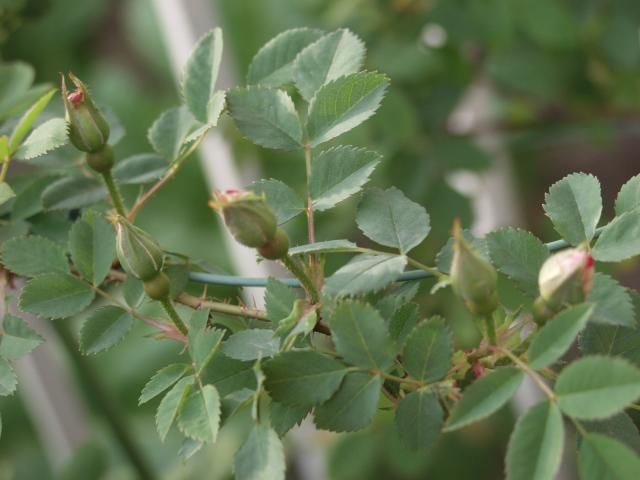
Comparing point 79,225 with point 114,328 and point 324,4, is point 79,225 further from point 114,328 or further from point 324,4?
point 324,4

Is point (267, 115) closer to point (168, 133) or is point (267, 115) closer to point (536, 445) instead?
point (168, 133)

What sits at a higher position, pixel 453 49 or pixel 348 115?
pixel 348 115

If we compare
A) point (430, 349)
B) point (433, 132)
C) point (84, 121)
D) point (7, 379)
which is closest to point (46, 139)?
point (84, 121)

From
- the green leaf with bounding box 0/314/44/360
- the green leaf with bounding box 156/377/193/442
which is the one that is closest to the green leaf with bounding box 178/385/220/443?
the green leaf with bounding box 156/377/193/442

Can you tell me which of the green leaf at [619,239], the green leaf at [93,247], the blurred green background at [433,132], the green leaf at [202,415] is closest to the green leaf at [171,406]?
the green leaf at [202,415]

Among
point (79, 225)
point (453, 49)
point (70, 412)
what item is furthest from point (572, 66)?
point (70, 412)

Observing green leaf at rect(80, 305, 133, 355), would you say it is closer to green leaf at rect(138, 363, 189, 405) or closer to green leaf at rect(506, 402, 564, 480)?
green leaf at rect(138, 363, 189, 405)
